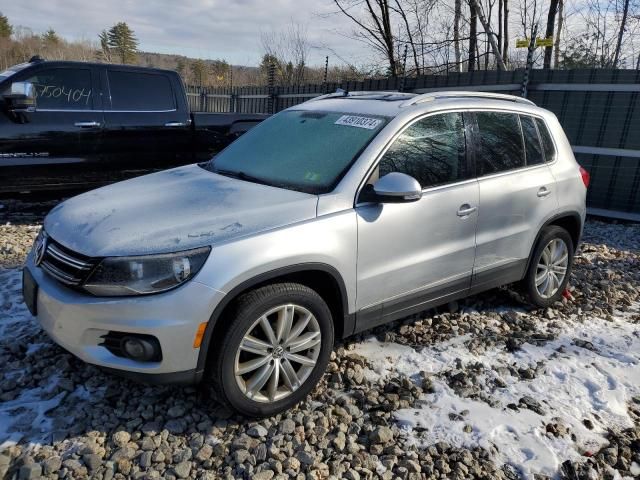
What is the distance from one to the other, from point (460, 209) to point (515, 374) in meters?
1.15

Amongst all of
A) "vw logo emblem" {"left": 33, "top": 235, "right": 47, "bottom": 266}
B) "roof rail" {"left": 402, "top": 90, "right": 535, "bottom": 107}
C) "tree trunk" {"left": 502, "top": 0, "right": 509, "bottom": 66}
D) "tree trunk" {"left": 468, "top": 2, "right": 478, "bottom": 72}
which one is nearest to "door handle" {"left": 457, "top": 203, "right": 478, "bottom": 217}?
"roof rail" {"left": 402, "top": 90, "right": 535, "bottom": 107}

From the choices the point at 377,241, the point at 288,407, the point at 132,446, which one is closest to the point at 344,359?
the point at 288,407

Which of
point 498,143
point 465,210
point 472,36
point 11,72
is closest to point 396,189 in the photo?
point 465,210

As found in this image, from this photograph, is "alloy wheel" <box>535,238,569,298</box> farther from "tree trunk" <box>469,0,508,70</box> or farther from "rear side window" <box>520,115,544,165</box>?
"tree trunk" <box>469,0,508,70</box>

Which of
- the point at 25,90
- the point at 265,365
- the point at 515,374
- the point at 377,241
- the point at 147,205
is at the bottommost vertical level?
the point at 515,374

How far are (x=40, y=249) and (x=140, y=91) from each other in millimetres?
4250

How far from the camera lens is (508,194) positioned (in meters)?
3.77

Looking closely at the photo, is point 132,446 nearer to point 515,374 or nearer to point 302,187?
point 302,187

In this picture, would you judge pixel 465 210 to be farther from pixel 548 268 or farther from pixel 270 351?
pixel 270 351

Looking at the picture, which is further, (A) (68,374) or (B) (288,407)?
(A) (68,374)

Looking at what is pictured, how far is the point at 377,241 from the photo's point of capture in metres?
3.01

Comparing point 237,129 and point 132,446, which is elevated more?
point 237,129

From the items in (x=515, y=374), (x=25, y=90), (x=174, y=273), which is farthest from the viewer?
(x=25, y=90)

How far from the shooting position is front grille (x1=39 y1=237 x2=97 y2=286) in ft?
8.19
